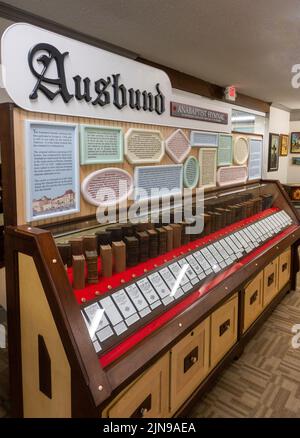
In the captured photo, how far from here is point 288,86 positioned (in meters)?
5.28

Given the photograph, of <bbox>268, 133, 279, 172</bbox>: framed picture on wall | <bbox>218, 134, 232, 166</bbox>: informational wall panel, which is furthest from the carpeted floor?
<bbox>268, 133, 279, 172</bbox>: framed picture on wall

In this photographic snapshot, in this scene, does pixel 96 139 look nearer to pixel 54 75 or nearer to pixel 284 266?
pixel 54 75

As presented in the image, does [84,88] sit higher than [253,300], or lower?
higher

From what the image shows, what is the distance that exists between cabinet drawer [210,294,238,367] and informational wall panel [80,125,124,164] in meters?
1.23

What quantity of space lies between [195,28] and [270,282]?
95.9 inches

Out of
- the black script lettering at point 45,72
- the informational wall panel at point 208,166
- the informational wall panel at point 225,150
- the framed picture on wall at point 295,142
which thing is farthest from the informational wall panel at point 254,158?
the framed picture on wall at point 295,142

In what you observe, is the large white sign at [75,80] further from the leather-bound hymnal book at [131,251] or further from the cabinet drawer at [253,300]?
the cabinet drawer at [253,300]

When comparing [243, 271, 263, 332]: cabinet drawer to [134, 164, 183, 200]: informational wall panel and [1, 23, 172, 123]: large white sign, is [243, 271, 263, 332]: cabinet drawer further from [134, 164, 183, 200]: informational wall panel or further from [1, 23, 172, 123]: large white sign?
[1, 23, 172, 123]: large white sign

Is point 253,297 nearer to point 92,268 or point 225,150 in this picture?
point 225,150

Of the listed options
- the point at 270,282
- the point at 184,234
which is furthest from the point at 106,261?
the point at 270,282

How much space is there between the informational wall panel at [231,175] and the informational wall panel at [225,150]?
0.06 m

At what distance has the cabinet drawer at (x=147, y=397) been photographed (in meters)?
1.41

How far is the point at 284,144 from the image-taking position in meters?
8.03

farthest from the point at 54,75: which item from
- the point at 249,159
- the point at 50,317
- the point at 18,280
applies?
the point at 249,159
